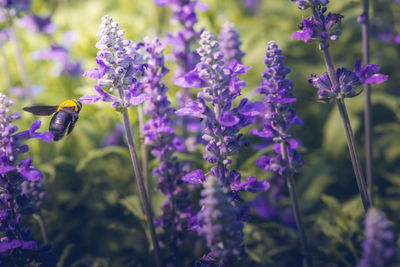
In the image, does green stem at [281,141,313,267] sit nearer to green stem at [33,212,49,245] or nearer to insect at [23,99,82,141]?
insect at [23,99,82,141]

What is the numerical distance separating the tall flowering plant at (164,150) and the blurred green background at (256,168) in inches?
11.5

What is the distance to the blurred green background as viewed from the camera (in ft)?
Result: 11.2

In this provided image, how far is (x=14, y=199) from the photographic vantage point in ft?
9.09

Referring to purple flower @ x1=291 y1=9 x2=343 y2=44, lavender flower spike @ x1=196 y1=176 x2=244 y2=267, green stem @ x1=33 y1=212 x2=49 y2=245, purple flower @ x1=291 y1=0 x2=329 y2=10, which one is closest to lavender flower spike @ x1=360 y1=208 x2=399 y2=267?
lavender flower spike @ x1=196 y1=176 x2=244 y2=267

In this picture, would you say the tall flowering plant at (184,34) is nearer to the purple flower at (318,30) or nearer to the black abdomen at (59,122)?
the black abdomen at (59,122)

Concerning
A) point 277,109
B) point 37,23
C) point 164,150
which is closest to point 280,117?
point 277,109

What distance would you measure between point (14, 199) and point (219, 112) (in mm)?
1659

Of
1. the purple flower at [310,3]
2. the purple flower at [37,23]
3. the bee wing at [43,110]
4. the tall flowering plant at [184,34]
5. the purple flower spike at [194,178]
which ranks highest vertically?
the purple flower at [37,23]

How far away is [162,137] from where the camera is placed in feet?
9.94

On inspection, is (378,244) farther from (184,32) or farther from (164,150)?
(184,32)

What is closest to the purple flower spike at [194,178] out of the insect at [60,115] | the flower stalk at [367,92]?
the insect at [60,115]

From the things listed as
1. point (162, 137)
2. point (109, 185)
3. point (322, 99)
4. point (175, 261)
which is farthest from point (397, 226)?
point (109, 185)

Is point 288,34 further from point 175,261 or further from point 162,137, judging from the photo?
point 175,261

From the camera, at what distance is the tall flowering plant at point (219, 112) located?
7.76 ft
